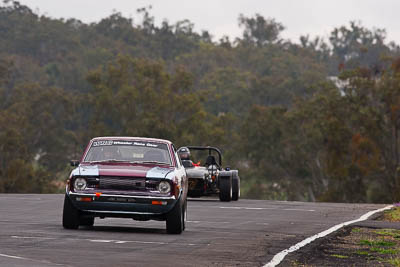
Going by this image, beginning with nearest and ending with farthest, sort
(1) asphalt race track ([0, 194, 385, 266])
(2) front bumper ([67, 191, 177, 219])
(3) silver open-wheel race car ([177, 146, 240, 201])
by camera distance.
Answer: (1) asphalt race track ([0, 194, 385, 266]) → (2) front bumper ([67, 191, 177, 219]) → (3) silver open-wheel race car ([177, 146, 240, 201])

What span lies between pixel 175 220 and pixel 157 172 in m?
0.82

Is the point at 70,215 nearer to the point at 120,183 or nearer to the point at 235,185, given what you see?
the point at 120,183

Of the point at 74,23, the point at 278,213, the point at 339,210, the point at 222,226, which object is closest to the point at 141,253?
the point at 222,226

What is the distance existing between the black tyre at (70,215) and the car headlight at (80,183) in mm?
253

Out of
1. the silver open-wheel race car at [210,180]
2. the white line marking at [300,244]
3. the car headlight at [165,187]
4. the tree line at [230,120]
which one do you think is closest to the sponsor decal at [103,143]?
the car headlight at [165,187]

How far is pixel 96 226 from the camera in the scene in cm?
1800

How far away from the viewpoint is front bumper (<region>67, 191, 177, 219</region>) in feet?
52.7

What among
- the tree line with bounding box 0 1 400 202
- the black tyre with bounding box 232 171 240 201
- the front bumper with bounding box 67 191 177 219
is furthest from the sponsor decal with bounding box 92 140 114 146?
the tree line with bounding box 0 1 400 202

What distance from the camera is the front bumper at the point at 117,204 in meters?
16.1

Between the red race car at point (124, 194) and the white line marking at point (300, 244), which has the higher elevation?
the red race car at point (124, 194)

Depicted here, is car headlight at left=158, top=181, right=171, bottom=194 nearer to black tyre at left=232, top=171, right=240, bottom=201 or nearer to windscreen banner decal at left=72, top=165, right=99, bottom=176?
windscreen banner decal at left=72, top=165, right=99, bottom=176

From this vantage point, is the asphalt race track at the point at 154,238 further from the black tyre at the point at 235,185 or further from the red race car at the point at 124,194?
the black tyre at the point at 235,185

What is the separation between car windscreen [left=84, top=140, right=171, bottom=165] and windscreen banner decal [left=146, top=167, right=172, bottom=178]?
0.60 metres

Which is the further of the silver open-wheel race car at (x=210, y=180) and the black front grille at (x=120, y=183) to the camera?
the silver open-wheel race car at (x=210, y=180)
